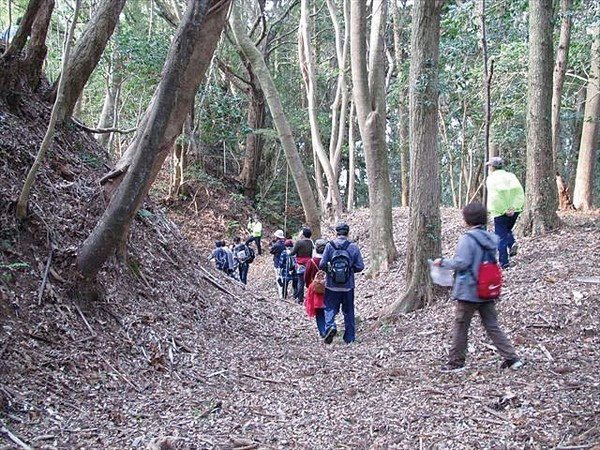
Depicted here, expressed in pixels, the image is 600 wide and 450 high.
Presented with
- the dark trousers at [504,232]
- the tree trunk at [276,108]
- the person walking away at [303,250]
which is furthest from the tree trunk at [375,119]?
the dark trousers at [504,232]

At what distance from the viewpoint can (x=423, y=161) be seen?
8.52 m

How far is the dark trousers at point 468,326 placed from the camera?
5.23m

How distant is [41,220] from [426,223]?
5.32 m

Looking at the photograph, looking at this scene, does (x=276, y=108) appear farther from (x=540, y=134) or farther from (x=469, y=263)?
(x=469, y=263)

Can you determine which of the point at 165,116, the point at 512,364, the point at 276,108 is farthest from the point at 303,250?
the point at 512,364

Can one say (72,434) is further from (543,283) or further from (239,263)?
(239,263)

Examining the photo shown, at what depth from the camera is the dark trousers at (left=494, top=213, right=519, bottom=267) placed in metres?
8.70

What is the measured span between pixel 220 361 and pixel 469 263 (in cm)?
305

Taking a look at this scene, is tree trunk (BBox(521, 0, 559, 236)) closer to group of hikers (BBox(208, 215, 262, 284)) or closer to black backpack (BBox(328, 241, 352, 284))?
black backpack (BBox(328, 241, 352, 284))

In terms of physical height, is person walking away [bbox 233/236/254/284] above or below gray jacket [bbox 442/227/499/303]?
below

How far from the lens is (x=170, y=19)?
1900 centimetres

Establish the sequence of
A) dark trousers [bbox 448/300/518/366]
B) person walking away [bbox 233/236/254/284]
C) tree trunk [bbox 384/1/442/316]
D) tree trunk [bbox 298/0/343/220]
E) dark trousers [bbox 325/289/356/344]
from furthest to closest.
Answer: tree trunk [bbox 298/0/343/220]
person walking away [bbox 233/236/254/284]
tree trunk [bbox 384/1/442/316]
dark trousers [bbox 325/289/356/344]
dark trousers [bbox 448/300/518/366]

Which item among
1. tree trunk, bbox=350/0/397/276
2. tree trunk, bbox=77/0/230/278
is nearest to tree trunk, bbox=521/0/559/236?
tree trunk, bbox=350/0/397/276

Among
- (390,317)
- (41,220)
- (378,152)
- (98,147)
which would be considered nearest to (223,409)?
(41,220)
